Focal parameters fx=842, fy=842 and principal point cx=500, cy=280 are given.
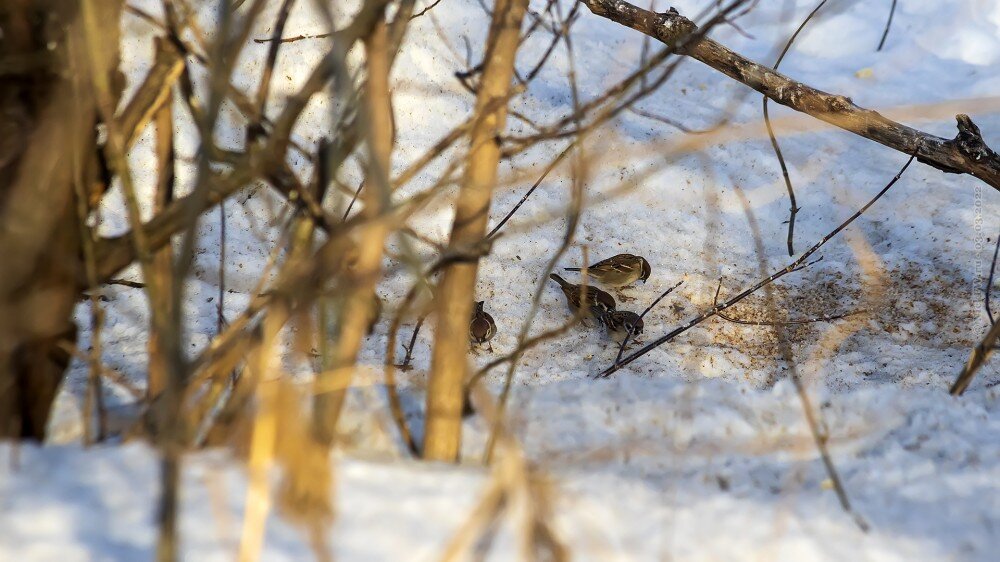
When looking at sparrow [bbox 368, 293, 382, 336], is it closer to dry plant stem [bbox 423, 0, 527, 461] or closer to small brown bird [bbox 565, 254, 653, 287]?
dry plant stem [bbox 423, 0, 527, 461]

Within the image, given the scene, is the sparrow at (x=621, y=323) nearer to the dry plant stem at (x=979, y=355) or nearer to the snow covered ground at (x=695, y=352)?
the snow covered ground at (x=695, y=352)

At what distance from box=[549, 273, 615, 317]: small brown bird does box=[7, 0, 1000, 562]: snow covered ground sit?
13cm

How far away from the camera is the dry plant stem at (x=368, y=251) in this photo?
1248 mm

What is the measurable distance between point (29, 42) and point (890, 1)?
7287mm

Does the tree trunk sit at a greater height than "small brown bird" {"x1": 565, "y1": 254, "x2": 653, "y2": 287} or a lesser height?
lesser

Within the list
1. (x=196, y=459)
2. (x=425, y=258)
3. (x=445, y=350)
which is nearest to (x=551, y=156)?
(x=425, y=258)

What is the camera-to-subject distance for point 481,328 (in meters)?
3.96

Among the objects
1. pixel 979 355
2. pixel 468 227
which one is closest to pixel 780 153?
pixel 979 355

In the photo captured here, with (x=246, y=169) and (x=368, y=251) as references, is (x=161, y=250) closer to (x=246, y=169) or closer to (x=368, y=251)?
(x=246, y=169)

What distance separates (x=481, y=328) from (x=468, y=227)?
2055 mm

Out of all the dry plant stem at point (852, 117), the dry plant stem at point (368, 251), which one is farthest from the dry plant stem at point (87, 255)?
the dry plant stem at point (852, 117)

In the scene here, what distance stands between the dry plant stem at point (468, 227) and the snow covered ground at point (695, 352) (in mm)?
108

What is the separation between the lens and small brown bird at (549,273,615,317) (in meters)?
4.28

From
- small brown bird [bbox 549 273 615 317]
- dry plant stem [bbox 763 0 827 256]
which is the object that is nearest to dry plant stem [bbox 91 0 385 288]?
dry plant stem [bbox 763 0 827 256]
